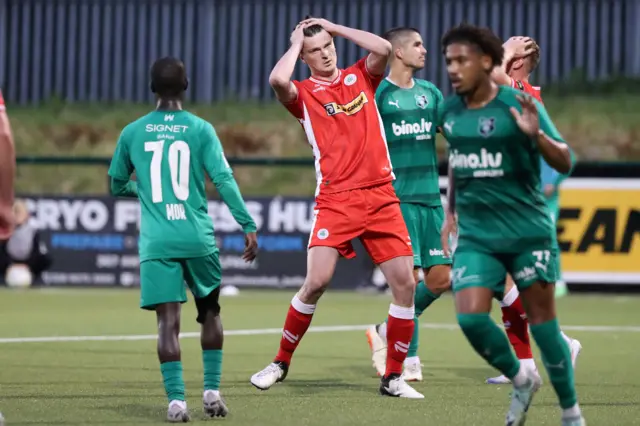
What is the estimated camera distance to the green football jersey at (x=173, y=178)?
25.4ft

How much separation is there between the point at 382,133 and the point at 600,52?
15.8 meters

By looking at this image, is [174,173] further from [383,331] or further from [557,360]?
[383,331]

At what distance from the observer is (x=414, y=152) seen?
9.84m

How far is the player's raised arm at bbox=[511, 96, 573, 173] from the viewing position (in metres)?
6.79

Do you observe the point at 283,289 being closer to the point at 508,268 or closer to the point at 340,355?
the point at 340,355

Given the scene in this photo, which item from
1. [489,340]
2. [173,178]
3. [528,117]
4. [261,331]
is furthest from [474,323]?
[261,331]

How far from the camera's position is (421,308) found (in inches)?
402

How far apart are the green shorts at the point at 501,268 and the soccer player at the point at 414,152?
2646mm

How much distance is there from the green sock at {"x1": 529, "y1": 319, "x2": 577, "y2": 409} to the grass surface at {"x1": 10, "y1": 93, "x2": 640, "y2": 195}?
14.3 metres

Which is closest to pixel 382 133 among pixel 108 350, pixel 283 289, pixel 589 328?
pixel 108 350

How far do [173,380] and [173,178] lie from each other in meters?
1.13

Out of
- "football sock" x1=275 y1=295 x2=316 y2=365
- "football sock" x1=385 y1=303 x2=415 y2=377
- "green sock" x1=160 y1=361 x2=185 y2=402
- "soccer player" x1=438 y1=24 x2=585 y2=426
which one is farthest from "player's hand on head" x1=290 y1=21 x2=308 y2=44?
"green sock" x1=160 y1=361 x2=185 y2=402

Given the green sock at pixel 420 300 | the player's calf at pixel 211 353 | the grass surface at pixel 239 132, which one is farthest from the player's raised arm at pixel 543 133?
the grass surface at pixel 239 132

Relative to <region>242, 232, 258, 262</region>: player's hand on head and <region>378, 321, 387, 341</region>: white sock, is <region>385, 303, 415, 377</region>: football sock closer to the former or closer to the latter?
<region>378, 321, 387, 341</region>: white sock
